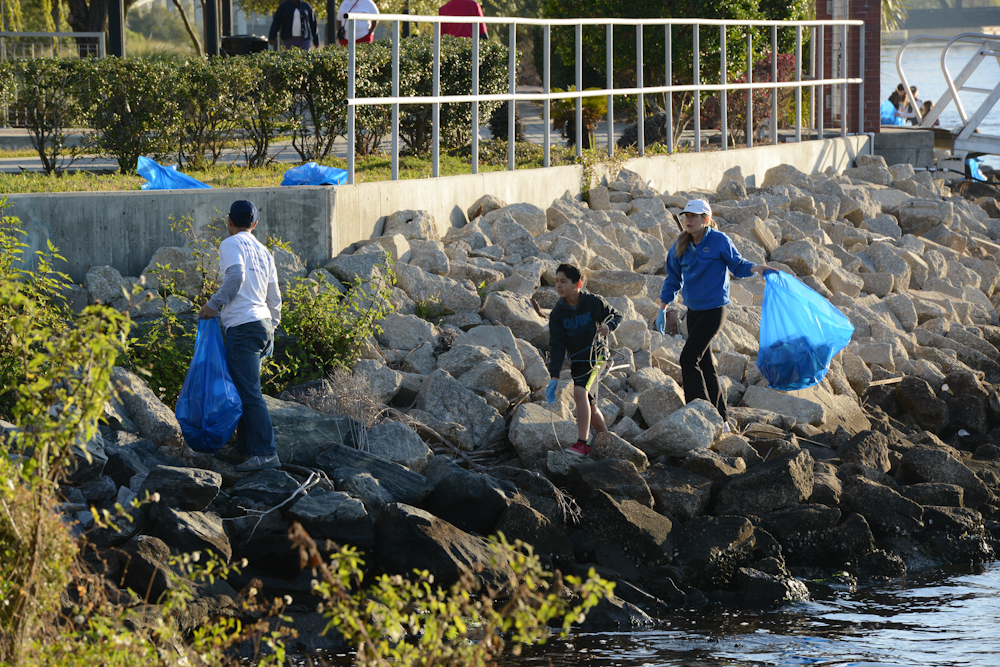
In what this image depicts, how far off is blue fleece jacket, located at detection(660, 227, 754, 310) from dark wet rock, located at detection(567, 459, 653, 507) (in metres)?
1.37

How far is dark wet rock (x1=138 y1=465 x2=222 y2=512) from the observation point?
19.9 ft

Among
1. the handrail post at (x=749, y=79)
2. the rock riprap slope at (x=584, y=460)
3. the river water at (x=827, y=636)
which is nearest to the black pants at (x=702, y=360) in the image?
the rock riprap slope at (x=584, y=460)

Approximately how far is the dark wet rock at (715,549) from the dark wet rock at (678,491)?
171 mm

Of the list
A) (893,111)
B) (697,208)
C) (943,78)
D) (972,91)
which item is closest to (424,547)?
(697,208)

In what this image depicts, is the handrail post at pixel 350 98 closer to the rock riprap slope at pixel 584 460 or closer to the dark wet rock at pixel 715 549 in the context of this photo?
the rock riprap slope at pixel 584 460

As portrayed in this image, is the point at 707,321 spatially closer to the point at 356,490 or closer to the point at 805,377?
the point at 805,377

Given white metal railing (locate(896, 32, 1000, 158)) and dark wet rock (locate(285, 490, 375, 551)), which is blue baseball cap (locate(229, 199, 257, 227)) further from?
white metal railing (locate(896, 32, 1000, 158))

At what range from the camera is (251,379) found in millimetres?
6586

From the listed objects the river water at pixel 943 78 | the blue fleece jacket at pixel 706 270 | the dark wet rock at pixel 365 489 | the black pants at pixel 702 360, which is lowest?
the dark wet rock at pixel 365 489

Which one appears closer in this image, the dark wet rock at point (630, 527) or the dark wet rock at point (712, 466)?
the dark wet rock at point (630, 527)

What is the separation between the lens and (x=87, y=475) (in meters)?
6.19

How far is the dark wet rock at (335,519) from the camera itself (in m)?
6.27

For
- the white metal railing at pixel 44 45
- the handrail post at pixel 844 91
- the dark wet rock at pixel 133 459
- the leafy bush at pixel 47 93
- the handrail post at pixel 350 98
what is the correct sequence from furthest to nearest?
the handrail post at pixel 844 91 → the white metal railing at pixel 44 45 → the leafy bush at pixel 47 93 → the handrail post at pixel 350 98 → the dark wet rock at pixel 133 459

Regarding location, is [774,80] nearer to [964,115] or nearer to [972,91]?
[972,91]
